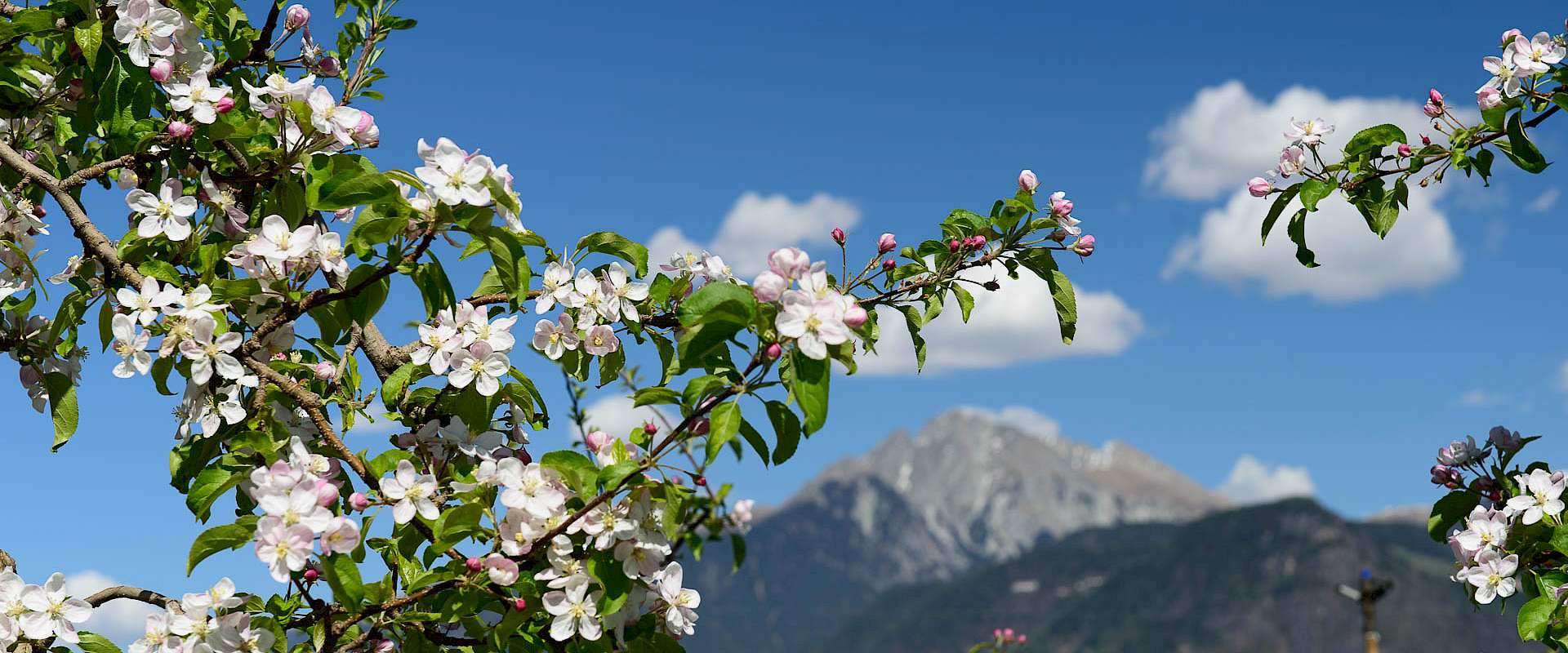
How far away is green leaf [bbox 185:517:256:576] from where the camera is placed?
3492mm

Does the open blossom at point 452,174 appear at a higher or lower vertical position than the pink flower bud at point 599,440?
higher

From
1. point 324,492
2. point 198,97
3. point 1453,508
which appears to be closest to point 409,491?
point 324,492

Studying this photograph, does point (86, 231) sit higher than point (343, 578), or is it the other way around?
point (86, 231)

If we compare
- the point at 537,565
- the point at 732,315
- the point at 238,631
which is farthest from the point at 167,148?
the point at 732,315

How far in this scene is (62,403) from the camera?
15.5 ft

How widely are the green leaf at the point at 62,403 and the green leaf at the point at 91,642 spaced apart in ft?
2.83

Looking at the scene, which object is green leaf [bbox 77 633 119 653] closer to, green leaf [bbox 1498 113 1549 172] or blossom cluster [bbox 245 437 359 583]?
blossom cluster [bbox 245 437 359 583]

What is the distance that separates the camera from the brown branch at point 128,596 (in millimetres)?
4129

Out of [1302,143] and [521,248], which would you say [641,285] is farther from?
[1302,143]

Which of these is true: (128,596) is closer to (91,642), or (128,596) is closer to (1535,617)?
(91,642)

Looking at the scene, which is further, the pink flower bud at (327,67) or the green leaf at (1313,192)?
the pink flower bud at (327,67)

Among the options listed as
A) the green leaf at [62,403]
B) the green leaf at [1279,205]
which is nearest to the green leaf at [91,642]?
the green leaf at [62,403]

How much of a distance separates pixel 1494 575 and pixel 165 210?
5.37 meters

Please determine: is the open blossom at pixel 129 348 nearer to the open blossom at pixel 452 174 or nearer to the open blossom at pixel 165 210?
the open blossom at pixel 165 210
